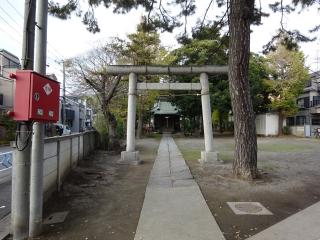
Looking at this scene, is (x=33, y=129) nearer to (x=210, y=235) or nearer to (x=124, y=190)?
(x=210, y=235)

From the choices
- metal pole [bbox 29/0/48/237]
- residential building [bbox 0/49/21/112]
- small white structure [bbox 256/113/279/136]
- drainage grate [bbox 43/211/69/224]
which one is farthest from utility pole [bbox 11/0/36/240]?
small white structure [bbox 256/113/279/136]

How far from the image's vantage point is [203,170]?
1177 cm

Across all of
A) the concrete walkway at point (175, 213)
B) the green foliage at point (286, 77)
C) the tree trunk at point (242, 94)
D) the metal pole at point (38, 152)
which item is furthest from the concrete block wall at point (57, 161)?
the green foliage at point (286, 77)

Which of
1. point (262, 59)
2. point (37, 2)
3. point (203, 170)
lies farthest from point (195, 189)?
point (262, 59)

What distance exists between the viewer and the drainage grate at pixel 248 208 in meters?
6.48

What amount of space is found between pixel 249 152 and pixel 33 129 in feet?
20.5

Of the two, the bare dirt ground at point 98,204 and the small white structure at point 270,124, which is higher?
the small white structure at point 270,124

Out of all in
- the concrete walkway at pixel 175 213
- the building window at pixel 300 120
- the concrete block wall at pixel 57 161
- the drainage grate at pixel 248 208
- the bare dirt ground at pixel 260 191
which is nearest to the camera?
the concrete walkway at pixel 175 213

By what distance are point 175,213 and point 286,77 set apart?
Result: 29980 millimetres

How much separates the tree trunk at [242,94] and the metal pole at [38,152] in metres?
5.89

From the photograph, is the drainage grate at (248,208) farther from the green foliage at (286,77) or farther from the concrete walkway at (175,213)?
the green foliage at (286,77)

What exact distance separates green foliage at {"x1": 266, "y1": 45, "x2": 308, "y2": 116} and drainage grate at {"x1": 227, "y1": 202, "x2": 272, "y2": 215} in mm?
27732

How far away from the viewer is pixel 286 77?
110 ft

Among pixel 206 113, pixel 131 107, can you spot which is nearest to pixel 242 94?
pixel 206 113
